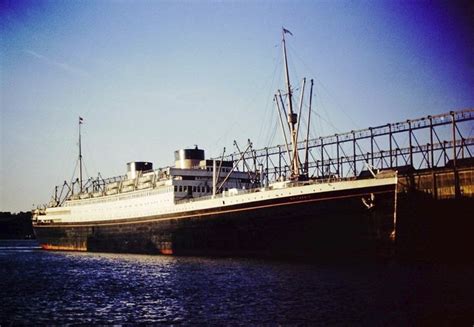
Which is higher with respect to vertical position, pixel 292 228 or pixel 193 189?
pixel 193 189

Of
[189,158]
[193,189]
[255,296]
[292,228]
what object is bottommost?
[255,296]

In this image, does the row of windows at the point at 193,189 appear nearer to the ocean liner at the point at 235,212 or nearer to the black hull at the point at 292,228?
the ocean liner at the point at 235,212

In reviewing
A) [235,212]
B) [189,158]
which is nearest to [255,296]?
[235,212]

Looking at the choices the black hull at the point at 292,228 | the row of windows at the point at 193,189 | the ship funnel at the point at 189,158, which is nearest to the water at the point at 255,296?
the black hull at the point at 292,228

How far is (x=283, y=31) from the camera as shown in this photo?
51.6 meters

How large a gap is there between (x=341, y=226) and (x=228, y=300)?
55.3 feet

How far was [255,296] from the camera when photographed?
2702 centimetres

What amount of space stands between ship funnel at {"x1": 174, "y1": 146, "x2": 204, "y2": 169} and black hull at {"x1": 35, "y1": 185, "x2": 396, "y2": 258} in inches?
481

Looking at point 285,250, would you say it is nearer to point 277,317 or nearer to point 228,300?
point 228,300

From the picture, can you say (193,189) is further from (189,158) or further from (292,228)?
(292,228)

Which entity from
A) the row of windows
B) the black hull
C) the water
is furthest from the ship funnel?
the water

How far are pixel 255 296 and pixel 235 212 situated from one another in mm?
21771

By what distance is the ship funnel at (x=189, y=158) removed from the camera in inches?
2800

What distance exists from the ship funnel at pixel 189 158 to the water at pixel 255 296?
105ft
